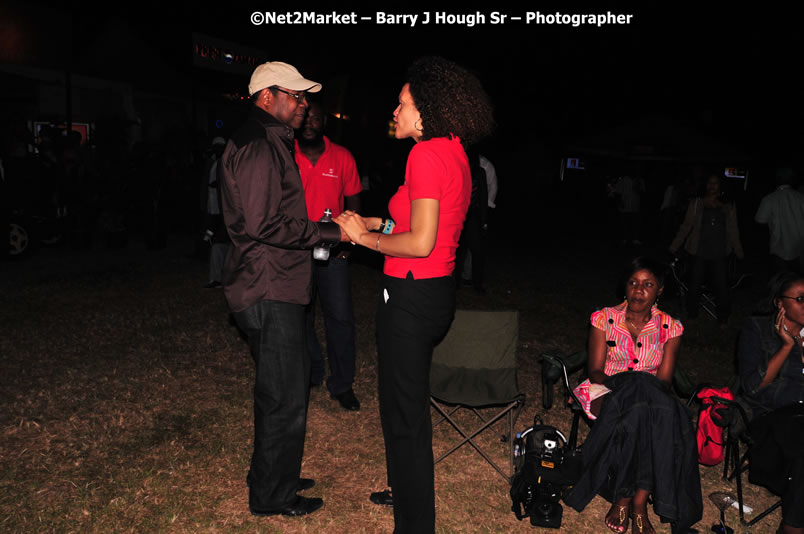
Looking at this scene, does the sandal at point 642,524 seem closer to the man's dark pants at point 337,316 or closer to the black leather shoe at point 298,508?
the black leather shoe at point 298,508

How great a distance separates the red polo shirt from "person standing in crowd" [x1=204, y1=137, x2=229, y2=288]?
4.22 m

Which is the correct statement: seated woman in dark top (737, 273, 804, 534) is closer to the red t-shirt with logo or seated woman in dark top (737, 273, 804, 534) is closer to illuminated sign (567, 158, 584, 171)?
the red t-shirt with logo

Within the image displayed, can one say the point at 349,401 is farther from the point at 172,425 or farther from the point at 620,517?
the point at 620,517

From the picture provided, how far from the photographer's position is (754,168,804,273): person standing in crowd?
7746mm

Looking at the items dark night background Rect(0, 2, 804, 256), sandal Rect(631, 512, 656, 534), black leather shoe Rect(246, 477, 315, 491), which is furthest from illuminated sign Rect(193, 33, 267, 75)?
sandal Rect(631, 512, 656, 534)

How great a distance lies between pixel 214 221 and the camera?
10.2 metres

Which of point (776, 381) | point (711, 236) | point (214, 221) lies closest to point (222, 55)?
point (214, 221)

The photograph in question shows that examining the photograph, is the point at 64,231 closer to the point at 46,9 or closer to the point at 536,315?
the point at 536,315

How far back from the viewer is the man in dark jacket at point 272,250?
289 cm

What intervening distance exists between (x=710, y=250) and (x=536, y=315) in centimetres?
231

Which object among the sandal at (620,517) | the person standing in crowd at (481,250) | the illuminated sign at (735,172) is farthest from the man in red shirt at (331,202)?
the illuminated sign at (735,172)

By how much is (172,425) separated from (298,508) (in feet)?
5.49

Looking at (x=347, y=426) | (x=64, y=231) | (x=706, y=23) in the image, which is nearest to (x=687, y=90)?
(x=706, y=23)

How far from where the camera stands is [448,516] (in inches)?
143
